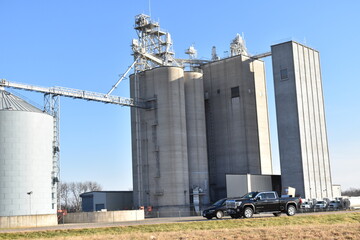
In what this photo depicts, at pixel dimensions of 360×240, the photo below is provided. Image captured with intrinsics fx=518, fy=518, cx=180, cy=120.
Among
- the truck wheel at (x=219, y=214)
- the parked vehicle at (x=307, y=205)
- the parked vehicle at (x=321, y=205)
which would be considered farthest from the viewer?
the parked vehicle at (x=321, y=205)

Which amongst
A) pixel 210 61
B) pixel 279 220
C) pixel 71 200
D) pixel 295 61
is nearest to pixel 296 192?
pixel 295 61

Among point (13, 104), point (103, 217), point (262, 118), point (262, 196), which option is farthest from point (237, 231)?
point (262, 118)

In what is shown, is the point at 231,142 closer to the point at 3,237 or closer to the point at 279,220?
the point at 279,220

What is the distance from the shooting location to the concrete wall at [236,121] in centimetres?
9261

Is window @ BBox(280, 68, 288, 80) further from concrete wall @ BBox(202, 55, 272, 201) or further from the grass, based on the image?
the grass

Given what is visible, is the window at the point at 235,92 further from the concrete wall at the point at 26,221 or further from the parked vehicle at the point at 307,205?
the concrete wall at the point at 26,221

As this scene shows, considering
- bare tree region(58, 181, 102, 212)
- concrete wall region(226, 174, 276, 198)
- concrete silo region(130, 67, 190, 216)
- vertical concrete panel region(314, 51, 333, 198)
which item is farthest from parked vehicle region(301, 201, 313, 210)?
bare tree region(58, 181, 102, 212)

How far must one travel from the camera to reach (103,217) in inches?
2589

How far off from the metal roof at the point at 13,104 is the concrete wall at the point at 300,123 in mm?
39306

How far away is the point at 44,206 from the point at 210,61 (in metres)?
52.1

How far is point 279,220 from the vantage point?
4006 cm

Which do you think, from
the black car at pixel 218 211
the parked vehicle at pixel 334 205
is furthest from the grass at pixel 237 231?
the parked vehicle at pixel 334 205

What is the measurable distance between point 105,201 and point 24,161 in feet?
118

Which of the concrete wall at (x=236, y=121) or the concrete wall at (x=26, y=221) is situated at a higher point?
the concrete wall at (x=236, y=121)
